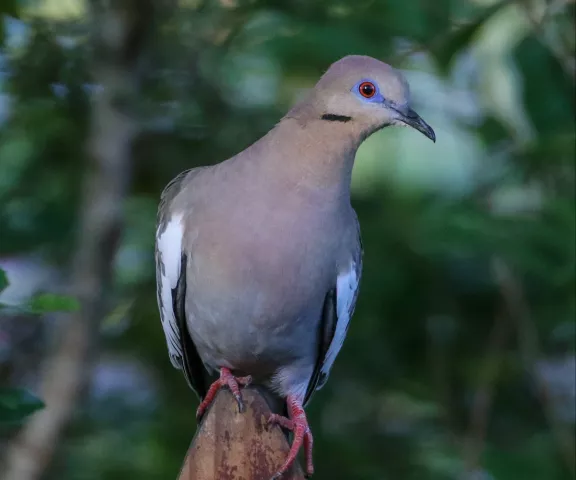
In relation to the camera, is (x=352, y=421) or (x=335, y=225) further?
(x=352, y=421)

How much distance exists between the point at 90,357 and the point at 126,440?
0.73 meters

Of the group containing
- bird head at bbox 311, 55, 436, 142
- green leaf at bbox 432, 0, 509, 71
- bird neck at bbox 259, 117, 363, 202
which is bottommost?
bird neck at bbox 259, 117, 363, 202

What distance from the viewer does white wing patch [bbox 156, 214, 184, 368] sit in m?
2.79

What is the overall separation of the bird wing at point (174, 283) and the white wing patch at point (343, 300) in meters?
0.42

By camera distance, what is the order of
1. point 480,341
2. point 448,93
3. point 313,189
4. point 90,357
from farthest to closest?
1. point 480,341
2. point 448,93
3. point 90,357
4. point 313,189

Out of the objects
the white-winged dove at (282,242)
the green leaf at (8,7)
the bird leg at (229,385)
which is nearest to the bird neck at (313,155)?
the white-winged dove at (282,242)

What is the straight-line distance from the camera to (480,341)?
4.58 m

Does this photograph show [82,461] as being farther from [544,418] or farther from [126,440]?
[544,418]

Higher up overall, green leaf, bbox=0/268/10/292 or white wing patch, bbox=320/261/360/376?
green leaf, bbox=0/268/10/292

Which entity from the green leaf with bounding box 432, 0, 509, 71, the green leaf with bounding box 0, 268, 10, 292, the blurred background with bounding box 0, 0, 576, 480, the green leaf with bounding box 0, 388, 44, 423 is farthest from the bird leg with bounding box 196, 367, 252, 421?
the green leaf with bounding box 432, 0, 509, 71

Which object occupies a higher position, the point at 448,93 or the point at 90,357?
the point at 448,93

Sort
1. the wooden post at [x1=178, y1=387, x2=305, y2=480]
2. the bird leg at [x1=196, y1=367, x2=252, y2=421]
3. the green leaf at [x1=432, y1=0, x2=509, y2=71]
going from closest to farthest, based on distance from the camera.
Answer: the wooden post at [x1=178, y1=387, x2=305, y2=480] → the bird leg at [x1=196, y1=367, x2=252, y2=421] → the green leaf at [x1=432, y1=0, x2=509, y2=71]

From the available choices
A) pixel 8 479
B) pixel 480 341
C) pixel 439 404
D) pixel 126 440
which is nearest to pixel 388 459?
pixel 439 404

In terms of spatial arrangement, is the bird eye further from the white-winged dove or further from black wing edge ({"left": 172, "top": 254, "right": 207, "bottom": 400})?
black wing edge ({"left": 172, "top": 254, "right": 207, "bottom": 400})
